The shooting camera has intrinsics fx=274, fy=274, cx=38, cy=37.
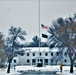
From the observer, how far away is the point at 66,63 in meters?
76.4

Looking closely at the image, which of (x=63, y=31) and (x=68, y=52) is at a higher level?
(x=63, y=31)

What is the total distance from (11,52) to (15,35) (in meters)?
2.48

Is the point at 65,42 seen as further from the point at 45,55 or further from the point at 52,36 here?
the point at 45,55

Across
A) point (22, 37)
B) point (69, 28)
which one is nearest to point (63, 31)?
point (69, 28)

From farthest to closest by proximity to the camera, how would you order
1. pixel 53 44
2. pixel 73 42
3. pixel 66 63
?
pixel 66 63 → pixel 53 44 → pixel 73 42

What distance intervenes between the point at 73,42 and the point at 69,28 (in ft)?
6.49

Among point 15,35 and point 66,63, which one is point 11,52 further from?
point 66,63

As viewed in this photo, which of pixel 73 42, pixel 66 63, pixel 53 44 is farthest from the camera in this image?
pixel 66 63

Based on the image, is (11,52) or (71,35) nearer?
(71,35)

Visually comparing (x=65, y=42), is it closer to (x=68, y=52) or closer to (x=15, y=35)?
(x=68, y=52)

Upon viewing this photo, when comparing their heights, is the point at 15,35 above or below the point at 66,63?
above

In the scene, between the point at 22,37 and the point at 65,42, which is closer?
the point at 65,42

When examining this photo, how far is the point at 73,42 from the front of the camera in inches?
1331

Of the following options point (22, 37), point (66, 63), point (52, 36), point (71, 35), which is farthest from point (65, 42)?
point (66, 63)
